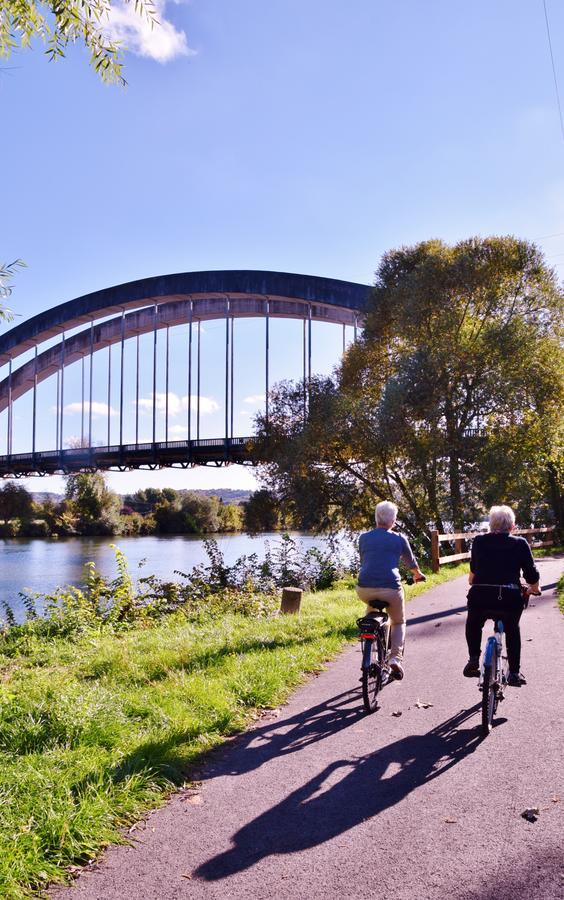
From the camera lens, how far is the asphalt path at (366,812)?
2686mm

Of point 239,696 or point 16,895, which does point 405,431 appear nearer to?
point 239,696

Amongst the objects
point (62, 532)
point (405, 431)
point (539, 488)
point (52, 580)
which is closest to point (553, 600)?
point (405, 431)

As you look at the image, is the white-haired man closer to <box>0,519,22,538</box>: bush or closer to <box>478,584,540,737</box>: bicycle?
<box>478,584,540,737</box>: bicycle

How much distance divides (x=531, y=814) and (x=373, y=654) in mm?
1928

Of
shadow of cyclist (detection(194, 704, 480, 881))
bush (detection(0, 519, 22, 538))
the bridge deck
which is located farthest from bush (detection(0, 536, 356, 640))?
bush (detection(0, 519, 22, 538))

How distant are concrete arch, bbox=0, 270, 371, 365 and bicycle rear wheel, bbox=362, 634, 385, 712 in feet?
93.1

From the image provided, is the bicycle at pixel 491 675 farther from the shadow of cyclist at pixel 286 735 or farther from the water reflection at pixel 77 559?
the water reflection at pixel 77 559

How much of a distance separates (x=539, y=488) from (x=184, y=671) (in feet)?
56.4

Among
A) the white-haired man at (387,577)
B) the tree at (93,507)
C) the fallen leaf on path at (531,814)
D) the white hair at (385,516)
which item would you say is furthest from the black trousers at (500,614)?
the tree at (93,507)

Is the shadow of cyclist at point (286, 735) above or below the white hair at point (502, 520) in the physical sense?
below

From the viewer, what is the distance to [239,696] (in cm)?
520

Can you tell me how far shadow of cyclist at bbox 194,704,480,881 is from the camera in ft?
9.68

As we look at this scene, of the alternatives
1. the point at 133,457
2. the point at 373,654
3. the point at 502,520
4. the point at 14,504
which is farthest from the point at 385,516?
the point at 14,504

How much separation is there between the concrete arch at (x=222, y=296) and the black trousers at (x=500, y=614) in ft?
93.3
